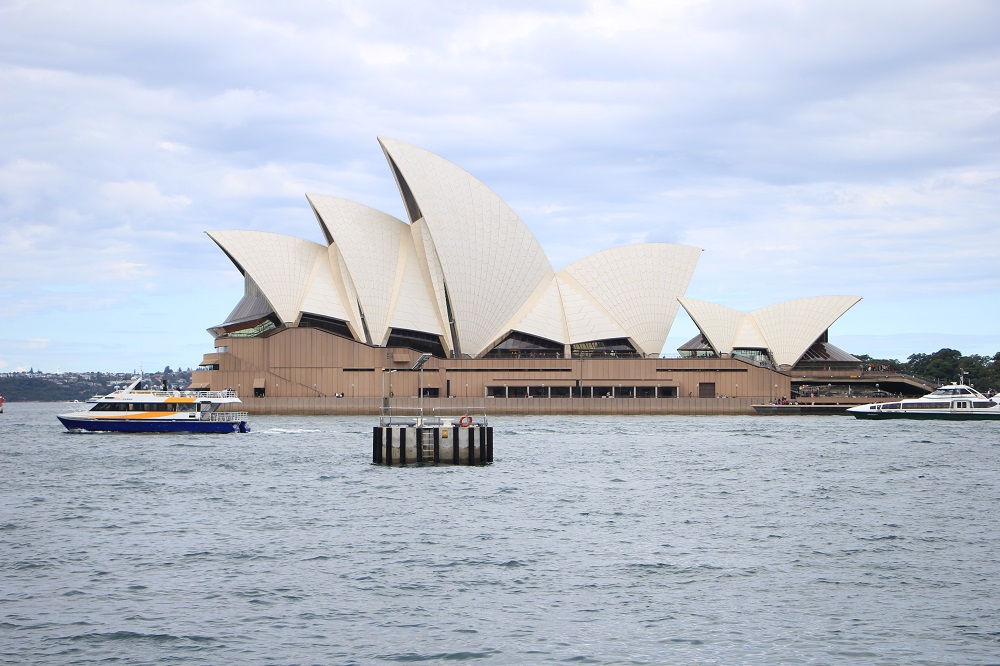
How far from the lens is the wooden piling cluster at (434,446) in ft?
117

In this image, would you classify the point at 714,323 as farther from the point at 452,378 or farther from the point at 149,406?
the point at 149,406

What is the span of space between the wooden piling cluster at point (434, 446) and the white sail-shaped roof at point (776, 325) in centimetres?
4792

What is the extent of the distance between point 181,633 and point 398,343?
207 feet

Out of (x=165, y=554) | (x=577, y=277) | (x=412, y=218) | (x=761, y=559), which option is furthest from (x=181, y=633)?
(x=577, y=277)

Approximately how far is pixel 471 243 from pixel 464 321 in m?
6.10

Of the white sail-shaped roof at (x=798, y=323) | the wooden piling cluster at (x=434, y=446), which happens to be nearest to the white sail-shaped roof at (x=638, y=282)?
the white sail-shaped roof at (x=798, y=323)

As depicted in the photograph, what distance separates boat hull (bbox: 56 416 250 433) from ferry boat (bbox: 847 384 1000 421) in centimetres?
4047

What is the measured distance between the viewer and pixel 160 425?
2106 inches

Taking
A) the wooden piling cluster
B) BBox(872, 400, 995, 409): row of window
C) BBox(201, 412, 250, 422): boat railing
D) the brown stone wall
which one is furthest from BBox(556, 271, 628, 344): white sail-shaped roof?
the wooden piling cluster

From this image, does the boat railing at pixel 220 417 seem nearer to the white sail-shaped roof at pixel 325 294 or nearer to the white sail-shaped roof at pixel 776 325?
the white sail-shaped roof at pixel 325 294

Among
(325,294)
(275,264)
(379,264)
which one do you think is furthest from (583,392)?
(275,264)

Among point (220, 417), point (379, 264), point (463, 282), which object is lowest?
point (220, 417)

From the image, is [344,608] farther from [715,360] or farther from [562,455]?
[715,360]

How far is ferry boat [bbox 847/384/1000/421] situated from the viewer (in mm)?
64438
